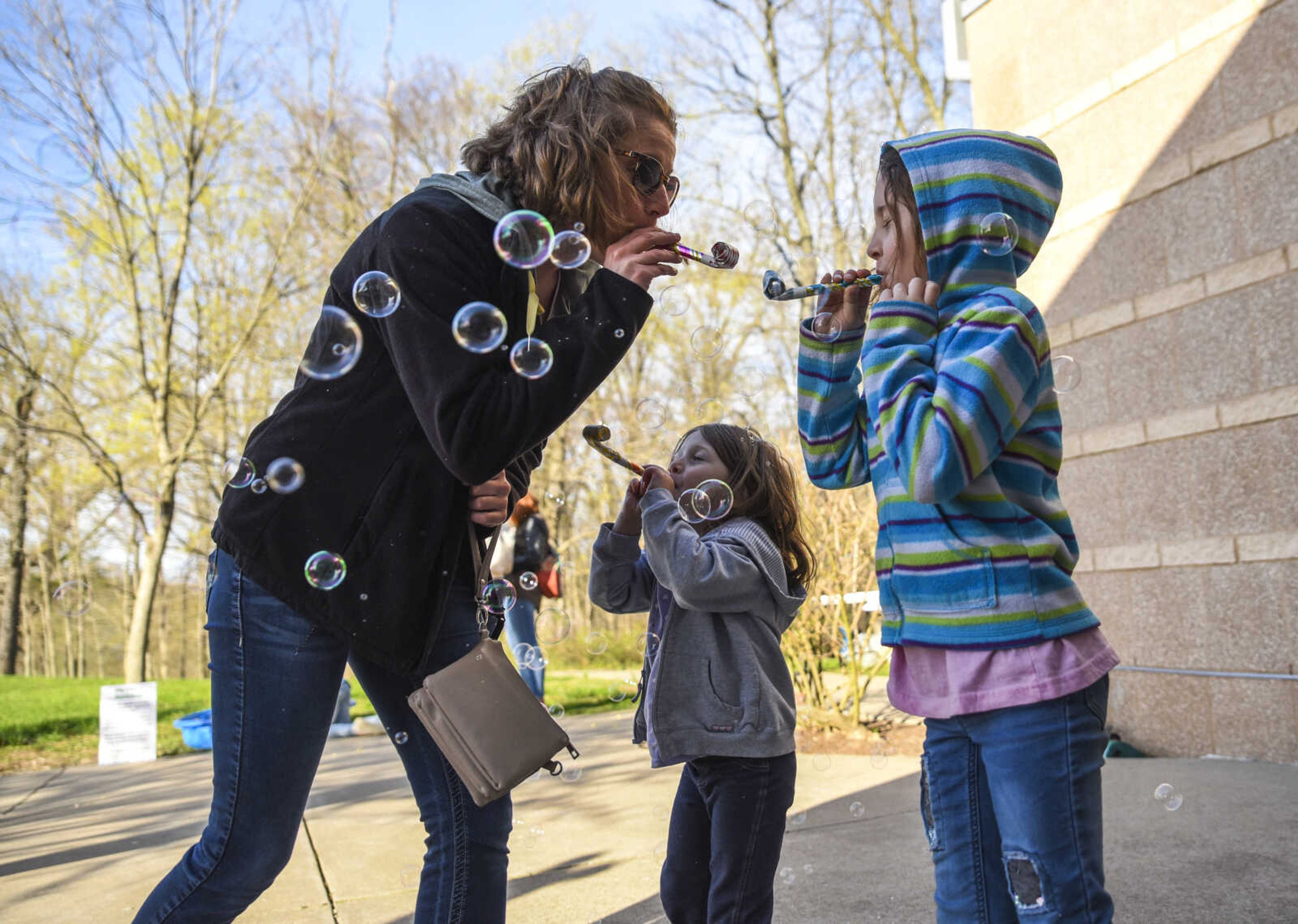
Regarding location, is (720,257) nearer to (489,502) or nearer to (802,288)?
(802,288)

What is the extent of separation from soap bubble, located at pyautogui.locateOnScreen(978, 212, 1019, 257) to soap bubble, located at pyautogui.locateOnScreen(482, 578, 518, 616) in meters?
1.08

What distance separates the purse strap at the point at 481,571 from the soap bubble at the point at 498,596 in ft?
0.04

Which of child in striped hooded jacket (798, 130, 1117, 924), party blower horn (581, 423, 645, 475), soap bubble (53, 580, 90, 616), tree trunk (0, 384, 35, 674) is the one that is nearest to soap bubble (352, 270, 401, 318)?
party blower horn (581, 423, 645, 475)

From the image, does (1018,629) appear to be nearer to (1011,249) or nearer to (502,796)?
(1011,249)

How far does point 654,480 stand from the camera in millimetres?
2414

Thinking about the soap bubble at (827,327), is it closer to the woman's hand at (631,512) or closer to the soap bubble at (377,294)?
the woman's hand at (631,512)

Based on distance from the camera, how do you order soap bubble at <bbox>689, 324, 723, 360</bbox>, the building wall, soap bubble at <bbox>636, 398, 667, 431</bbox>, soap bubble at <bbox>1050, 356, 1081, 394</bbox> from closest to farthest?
1. soap bubble at <bbox>1050, 356, 1081, 394</bbox>
2. soap bubble at <bbox>689, 324, 723, 360</bbox>
3. soap bubble at <bbox>636, 398, 667, 431</bbox>
4. the building wall

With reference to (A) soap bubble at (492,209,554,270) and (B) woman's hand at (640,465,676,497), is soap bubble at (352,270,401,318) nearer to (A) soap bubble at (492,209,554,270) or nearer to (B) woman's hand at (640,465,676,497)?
(A) soap bubble at (492,209,554,270)

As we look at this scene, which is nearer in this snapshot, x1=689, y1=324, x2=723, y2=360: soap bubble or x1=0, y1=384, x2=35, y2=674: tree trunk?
x1=689, y1=324, x2=723, y2=360: soap bubble

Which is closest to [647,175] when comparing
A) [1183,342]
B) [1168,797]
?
[1168,797]

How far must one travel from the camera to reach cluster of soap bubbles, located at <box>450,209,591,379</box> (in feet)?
5.41

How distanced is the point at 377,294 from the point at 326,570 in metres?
0.46

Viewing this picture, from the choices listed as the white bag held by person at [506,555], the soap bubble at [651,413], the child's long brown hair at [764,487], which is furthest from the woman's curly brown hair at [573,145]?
the white bag held by person at [506,555]

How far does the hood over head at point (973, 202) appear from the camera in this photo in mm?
1739
